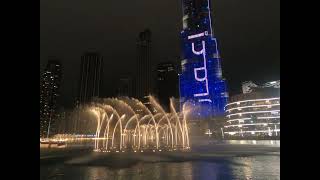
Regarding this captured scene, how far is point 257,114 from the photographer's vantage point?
140250mm

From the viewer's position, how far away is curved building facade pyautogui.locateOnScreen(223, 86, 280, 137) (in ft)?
441

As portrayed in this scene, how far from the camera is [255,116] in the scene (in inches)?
5551

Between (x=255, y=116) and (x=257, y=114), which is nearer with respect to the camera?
(x=257, y=114)

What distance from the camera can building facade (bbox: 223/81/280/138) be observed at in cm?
13462

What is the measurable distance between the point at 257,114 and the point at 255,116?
1.35m

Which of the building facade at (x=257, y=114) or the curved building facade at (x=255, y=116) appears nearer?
the curved building facade at (x=255, y=116)

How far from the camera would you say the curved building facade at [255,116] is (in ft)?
441

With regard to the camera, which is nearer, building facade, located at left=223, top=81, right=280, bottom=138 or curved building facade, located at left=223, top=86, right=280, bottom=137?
curved building facade, located at left=223, top=86, right=280, bottom=137

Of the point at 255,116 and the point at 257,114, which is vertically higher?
the point at 257,114
